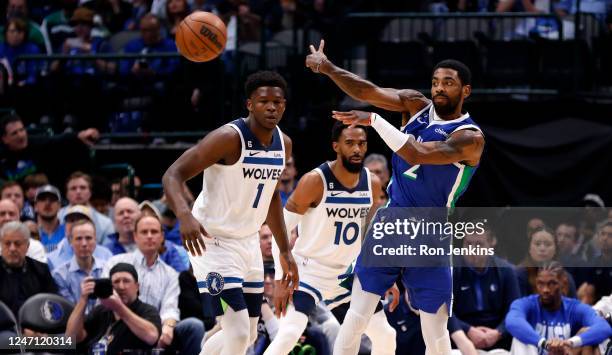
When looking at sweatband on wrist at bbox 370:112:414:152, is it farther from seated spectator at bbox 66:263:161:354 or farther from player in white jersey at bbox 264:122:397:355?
seated spectator at bbox 66:263:161:354

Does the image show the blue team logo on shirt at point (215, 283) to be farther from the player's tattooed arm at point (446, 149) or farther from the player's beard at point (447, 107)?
the player's beard at point (447, 107)

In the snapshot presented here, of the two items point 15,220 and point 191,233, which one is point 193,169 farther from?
point 15,220

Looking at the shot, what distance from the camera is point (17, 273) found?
38.4ft

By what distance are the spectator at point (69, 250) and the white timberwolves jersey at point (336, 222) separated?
2.51m

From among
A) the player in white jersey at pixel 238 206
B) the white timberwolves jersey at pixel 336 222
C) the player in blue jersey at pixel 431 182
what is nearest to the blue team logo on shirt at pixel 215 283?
the player in white jersey at pixel 238 206

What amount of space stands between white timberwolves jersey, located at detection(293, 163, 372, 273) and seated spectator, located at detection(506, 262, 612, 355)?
1858 millimetres

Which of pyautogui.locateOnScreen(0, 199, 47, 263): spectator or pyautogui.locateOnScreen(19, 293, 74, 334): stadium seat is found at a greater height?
pyautogui.locateOnScreen(0, 199, 47, 263): spectator

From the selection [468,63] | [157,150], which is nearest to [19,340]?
[157,150]

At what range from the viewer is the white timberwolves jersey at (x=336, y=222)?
411 inches

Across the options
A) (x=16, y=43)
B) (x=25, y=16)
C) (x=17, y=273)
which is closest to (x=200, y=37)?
(x=17, y=273)

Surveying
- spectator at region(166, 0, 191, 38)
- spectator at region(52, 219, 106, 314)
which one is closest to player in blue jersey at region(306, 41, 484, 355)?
spectator at region(52, 219, 106, 314)

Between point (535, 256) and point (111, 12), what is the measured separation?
687 centimetres

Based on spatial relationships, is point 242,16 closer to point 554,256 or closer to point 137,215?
point 137,215

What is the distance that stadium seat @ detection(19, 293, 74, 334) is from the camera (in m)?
10.3
